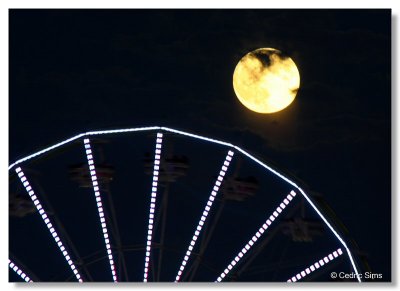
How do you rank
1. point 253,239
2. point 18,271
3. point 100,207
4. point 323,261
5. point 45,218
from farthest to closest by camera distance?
point 253,239
point 100,207
point 45,218
point 323,261
point 18,271

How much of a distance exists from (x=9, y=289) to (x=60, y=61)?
9.72ft

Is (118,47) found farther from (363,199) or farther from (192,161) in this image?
(363,199)

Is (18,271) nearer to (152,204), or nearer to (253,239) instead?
(152,204)

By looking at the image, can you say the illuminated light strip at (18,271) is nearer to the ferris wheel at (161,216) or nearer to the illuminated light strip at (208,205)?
the ferris wheel at (161,216)

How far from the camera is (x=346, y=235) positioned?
14.5 metres

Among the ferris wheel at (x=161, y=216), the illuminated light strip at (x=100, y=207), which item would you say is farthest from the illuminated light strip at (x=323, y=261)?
the illuminated light strip at (x=100, y=207)

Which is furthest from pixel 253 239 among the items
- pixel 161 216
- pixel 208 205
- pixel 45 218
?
pixel 45 218

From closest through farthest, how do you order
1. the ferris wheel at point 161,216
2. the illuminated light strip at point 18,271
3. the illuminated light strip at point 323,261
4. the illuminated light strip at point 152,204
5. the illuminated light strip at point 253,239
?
the illuminated light strip at point 18,271 → the illuminated light strip at point 323,261 → the ferris wheel at point 161,216 → the illuminated light strip at point 253,239 → the illuminated light strip at point 152,204

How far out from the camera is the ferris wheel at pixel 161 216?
14.8m

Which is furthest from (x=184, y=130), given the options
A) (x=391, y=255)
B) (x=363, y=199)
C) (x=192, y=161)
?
(x=391, y=255)

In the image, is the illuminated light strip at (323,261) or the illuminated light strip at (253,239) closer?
the illuminated light strip at (323,261)

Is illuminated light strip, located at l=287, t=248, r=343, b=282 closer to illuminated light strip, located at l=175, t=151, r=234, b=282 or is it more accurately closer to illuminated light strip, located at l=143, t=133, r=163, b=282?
illuminated light strip, located at l=175, t=151, r=234, b=282

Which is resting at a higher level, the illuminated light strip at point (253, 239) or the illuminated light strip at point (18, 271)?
the illuminated light strip at point (253, 239)

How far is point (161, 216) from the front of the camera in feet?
53.7
